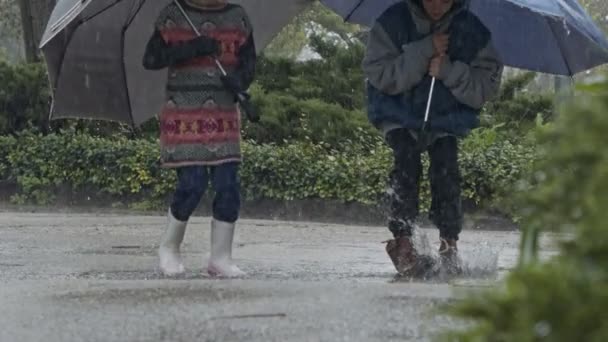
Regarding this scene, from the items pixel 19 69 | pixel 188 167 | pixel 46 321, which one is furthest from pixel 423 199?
pixel 46 321

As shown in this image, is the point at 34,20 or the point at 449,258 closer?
the point at 449,258

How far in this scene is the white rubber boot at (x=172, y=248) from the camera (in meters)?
6.99

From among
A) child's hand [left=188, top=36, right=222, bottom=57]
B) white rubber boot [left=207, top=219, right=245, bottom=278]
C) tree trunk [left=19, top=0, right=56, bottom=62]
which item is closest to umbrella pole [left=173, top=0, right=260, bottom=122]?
child's hand [left=188, top=36, right=222, bottom=57]

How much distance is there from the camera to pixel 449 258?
23.5 ft

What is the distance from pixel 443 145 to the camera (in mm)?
7199

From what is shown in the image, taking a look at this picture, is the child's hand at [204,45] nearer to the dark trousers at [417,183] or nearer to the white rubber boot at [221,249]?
the white rubber boot at [221,249]

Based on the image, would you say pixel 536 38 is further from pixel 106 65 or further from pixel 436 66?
pixel 106 65

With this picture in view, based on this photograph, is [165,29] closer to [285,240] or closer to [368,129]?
[285,240]

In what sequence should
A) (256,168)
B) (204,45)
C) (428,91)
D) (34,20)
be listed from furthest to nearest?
(34,20) < (256,168) < (428,91) < (204,45)

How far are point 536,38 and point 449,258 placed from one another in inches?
72.2

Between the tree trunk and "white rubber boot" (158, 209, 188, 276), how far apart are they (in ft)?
35.4

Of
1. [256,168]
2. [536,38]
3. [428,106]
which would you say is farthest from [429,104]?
[256,168]

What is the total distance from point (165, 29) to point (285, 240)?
370 cm

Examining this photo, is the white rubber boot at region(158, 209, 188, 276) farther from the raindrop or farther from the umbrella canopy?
the raindrop
